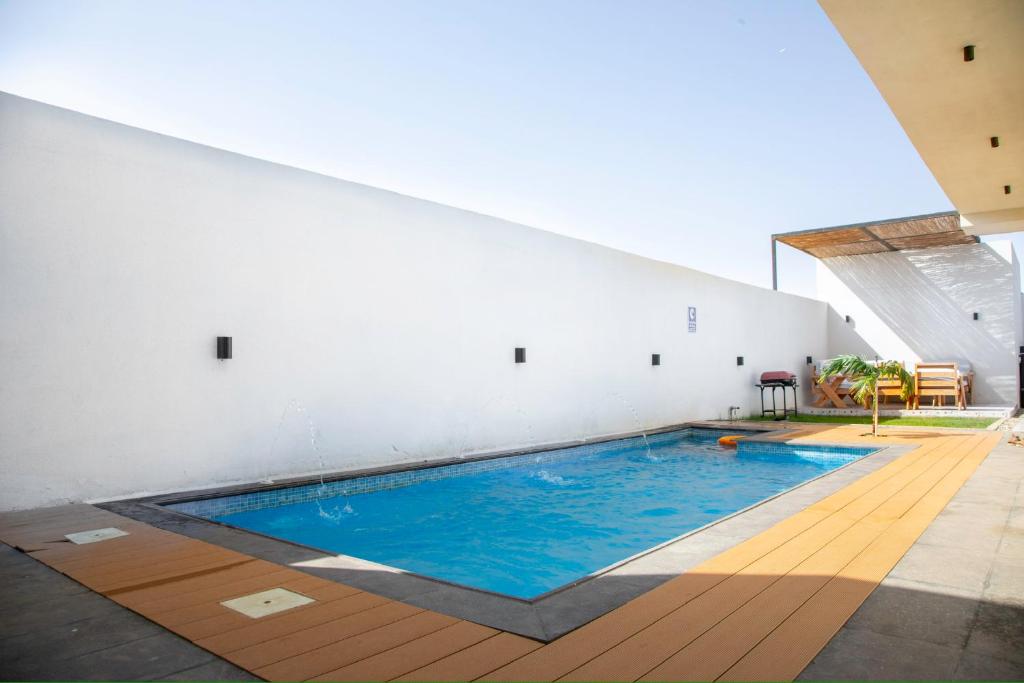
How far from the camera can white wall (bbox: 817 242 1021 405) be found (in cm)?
1252

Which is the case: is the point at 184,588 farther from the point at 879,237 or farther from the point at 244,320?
the point at 879,237

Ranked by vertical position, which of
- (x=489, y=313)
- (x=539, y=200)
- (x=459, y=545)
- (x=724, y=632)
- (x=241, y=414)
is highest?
(x=539, y=200)

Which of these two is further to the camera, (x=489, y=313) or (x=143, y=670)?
(x=489, y=313)

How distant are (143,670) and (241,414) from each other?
352 cm

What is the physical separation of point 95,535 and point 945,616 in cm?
377

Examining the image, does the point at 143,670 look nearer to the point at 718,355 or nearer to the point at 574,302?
the point at 574,302

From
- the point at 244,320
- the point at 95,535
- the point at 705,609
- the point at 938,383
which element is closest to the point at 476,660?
the point at 705,609

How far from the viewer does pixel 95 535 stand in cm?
325

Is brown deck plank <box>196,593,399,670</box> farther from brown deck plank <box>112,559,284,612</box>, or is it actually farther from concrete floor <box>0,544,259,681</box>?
brown deck plank <box>112,559,284,612</box>

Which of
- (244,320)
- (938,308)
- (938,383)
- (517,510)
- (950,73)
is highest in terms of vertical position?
(950,73)

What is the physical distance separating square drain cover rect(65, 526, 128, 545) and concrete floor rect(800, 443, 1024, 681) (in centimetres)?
324

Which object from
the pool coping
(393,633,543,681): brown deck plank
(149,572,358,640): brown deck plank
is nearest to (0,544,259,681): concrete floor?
(149,572,358,640): brown deck plank

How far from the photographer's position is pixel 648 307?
9.68m

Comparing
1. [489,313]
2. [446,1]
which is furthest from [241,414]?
[446,1]
